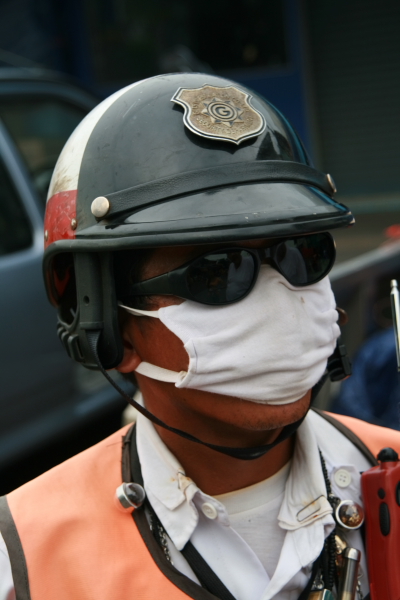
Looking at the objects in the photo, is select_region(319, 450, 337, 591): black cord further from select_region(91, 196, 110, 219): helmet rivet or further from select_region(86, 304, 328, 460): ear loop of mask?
select_region(91, 196, 110, 219): helmet rivet

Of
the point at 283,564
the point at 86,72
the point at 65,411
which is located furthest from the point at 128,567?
the point at 86,72

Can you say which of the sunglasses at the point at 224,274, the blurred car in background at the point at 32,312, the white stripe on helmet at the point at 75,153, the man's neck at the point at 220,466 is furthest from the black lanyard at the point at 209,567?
the blurred car in background at the point at 32,312

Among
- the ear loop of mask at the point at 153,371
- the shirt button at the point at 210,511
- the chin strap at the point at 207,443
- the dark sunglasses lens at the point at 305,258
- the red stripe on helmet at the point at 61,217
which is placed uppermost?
the red stripe on helmet at the point at 61,217

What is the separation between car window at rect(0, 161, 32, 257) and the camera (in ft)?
→ 11.8

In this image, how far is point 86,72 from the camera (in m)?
10.7

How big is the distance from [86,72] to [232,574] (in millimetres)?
10170

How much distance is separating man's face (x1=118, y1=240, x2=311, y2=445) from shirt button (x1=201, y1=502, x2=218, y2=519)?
0.45 feet

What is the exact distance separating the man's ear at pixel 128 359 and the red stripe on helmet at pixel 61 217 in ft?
0.91

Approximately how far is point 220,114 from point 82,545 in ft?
3.25

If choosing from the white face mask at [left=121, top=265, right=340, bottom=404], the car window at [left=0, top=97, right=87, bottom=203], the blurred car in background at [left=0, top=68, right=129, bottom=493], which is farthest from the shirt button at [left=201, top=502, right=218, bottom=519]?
the car window at [left=0, top=97, right=87, bottom=203]

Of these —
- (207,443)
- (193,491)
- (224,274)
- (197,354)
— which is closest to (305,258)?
(224,274)

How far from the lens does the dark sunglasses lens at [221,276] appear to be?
4.98 feet

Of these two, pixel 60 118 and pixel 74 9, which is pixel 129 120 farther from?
pixel 74 9

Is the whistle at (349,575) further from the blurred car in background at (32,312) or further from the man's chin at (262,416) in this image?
the blurred car in background at (32,312)
